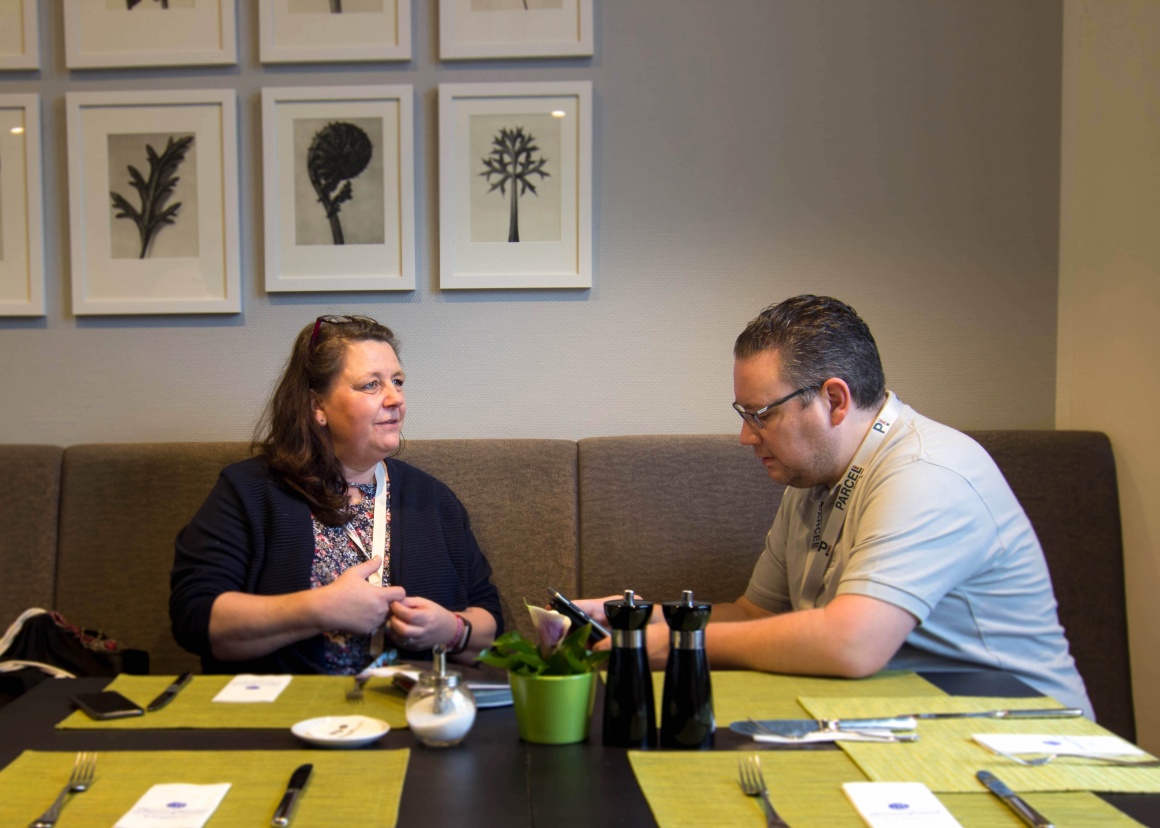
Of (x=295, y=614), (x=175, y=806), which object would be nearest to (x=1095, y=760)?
(x=175, y=806)

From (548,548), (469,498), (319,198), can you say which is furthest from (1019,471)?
(319,198)

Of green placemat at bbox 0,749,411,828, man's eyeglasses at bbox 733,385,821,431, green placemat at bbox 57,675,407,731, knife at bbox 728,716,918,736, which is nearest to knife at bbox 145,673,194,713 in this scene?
green placemat at bbox 57,675,407,731

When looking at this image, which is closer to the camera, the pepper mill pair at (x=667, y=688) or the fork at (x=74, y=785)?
the fork at (x=74, y=785)

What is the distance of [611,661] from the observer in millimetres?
1344

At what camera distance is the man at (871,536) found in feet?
5.26

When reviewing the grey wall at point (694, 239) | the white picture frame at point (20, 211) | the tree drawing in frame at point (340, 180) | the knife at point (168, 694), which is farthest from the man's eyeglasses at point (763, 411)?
the white picture frame at point (20, 211)

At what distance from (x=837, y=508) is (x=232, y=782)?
1.19m

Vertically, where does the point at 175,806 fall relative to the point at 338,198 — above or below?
below

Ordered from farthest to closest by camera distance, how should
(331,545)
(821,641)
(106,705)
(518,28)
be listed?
(518,28) < (331,545) < (821,641) < (106,705)

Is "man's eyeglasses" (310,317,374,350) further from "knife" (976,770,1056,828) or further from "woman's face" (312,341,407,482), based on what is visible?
"knife" (976,770,1056,828)

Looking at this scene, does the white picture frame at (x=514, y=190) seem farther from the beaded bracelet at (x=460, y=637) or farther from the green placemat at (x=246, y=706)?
the green placemat at (x=246, y=706)

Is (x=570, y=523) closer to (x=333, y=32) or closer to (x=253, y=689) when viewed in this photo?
(x=253, y=689)

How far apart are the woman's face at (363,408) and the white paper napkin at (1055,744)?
4.53 ft

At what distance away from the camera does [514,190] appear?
9.29 feet
